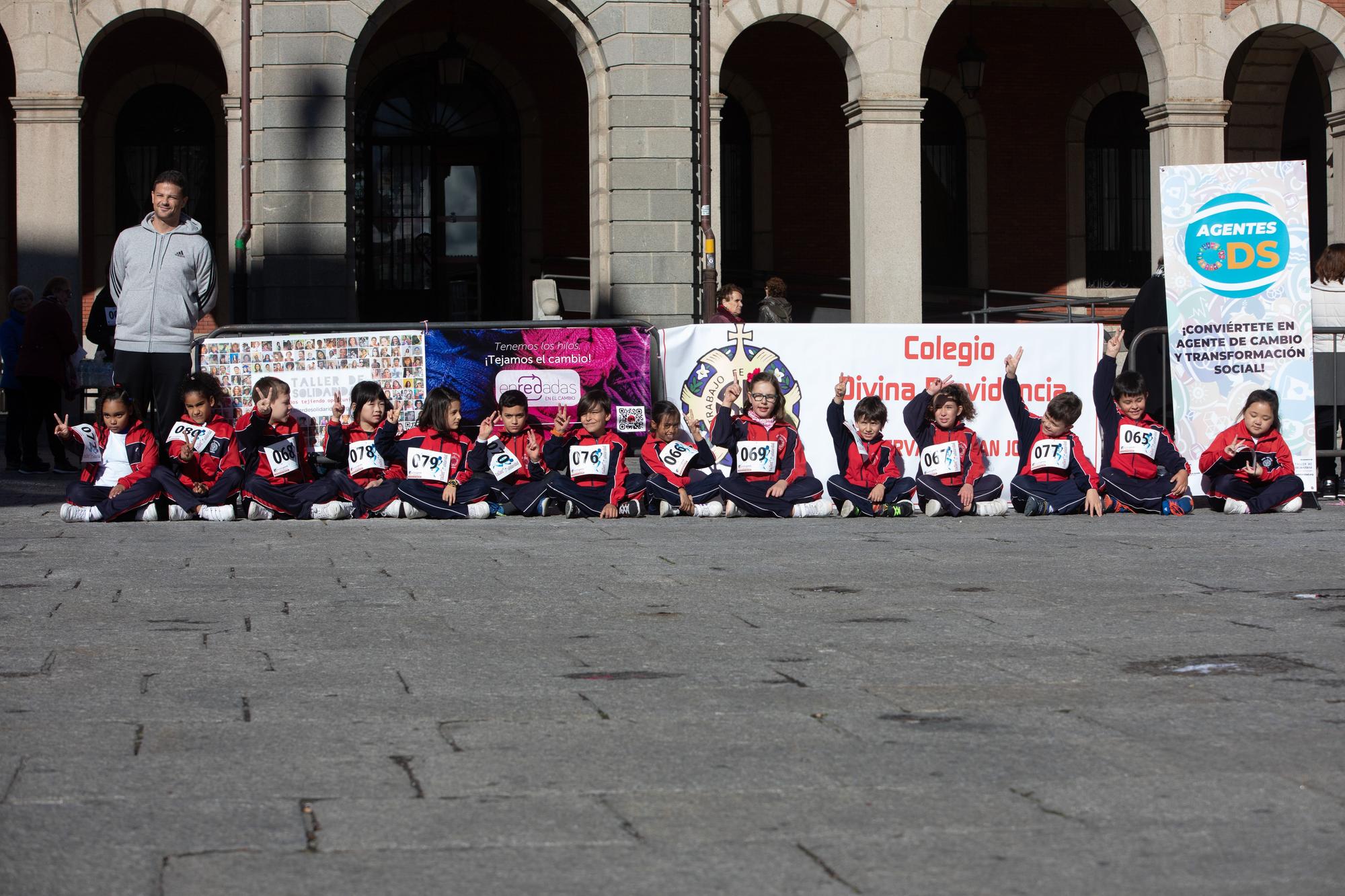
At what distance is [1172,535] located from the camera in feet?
32.1

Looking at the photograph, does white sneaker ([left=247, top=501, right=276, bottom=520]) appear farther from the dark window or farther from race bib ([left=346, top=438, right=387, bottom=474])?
the dark window

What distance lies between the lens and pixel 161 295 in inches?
456

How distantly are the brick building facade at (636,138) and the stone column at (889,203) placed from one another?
0.03 meters

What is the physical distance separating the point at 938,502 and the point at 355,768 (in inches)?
315

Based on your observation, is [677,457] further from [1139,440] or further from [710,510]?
[1139,440]

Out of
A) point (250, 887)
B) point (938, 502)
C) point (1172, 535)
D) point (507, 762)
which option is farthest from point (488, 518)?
point (250, 887)

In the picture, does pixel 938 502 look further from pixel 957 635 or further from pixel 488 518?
pixel 957 635

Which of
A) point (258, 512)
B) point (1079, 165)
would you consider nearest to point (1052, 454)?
point (258, 512)

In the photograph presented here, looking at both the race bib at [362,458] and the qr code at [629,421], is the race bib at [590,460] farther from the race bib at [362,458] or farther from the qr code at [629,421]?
the race bib at [362,458]

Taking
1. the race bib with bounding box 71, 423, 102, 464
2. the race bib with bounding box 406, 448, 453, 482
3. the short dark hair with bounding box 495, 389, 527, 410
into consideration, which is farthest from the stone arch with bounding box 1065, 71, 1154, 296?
the race bib with bounding box 71, 423, 102, 464

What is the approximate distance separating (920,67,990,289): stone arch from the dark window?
158cm

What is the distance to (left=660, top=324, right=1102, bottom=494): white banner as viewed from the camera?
12.4 meters

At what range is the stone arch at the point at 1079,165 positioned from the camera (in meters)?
25.4

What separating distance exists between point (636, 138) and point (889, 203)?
3275 mm
